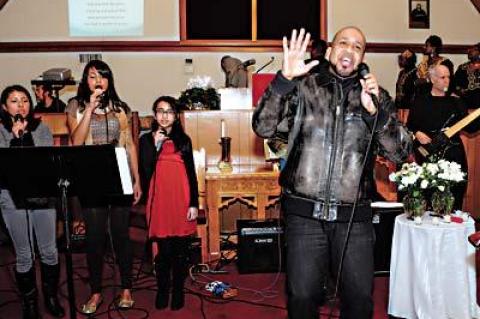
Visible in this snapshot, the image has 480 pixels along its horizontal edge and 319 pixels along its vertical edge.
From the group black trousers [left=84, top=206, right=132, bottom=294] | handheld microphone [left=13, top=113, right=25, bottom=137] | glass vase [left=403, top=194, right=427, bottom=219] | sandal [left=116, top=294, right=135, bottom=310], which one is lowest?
sandal [left=116, top=294, right=135, bottom=310]

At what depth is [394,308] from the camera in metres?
3.58

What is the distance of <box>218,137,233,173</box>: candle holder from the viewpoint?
491 cm

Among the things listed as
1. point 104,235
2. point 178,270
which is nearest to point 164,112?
point 104,235

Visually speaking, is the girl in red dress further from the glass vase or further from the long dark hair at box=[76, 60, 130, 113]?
the glass vase

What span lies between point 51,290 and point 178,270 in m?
0.83

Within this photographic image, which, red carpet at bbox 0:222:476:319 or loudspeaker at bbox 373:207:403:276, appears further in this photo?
loudspeaker at bbox 373:207:403:276

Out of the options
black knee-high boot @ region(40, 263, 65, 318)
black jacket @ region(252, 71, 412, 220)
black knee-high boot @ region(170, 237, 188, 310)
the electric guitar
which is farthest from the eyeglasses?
the electric guitar

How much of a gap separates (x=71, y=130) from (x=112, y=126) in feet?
0.85

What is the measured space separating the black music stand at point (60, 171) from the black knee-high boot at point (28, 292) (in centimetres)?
79

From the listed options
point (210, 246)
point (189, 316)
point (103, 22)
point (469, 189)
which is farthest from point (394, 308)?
point (103, 22)

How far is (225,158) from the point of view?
5.02 m

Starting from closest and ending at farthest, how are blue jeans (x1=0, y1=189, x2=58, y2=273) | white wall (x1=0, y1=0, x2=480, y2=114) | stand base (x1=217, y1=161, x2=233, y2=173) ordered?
blue jeans (x1=0, y1=189, x2=58, y2=273) → stand base (x1=217, y1=161, x2=233, y2=173) → white wall (x1=0, y1=0, x2=480, y2=114)

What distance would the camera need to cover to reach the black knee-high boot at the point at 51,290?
359cm

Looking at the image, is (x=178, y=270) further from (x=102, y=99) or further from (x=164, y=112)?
(x=102, y=99)
